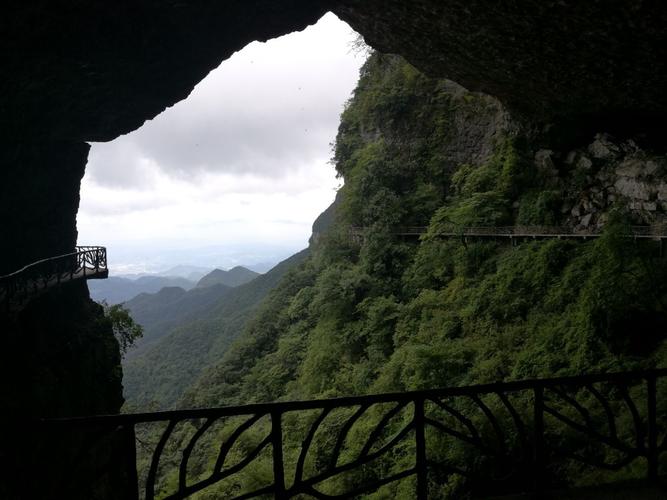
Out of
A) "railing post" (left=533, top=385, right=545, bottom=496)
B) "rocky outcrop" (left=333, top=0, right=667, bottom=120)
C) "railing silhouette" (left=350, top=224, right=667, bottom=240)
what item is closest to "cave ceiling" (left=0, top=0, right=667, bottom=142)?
"rocky outcrop" (left=333, top=0, right=667, bottom=120)

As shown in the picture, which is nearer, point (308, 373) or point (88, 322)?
point (88, 322)

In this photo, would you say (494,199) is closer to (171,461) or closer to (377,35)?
(377,35)

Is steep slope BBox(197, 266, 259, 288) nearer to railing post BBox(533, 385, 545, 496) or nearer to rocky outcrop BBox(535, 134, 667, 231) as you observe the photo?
rocky outcrop BBox(535, 134, 667, 231)

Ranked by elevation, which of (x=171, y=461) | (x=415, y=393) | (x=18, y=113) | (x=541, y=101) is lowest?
(x=171, y=461)

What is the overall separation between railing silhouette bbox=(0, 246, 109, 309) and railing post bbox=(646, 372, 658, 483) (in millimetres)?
9552

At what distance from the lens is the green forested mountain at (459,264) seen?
9617mm

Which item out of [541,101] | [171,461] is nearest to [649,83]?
[541,101]

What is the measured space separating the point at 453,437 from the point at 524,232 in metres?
9.03

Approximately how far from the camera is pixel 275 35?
12.0 meters

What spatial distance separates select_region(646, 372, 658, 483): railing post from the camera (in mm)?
3422

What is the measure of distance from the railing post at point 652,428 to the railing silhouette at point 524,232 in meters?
8.40

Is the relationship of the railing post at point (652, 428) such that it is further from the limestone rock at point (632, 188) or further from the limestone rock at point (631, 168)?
the limestone rock at point (631, 168)

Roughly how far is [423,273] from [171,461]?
19.4 meters

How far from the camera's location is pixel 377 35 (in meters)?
11.7
